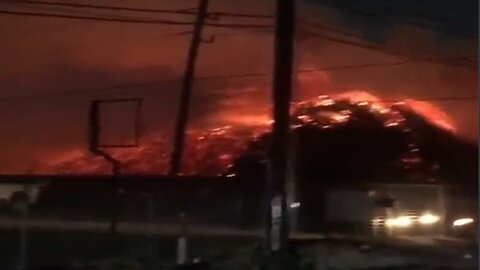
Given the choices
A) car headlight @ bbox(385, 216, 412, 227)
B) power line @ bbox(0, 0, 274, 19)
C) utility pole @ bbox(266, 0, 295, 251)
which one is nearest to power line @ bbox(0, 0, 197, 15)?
power line @ bbox(0, 0, 274, 19)

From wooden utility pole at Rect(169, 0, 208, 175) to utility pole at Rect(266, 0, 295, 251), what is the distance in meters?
0.15

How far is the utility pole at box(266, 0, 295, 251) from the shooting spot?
1.49m

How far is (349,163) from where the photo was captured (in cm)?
150

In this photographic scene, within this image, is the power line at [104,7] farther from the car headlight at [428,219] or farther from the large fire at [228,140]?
the car headlight at [428,219]

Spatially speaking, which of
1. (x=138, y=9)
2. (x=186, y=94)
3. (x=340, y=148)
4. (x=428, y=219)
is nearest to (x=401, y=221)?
(x=428, y=219)

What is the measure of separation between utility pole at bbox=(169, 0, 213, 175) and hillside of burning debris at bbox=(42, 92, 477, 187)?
0.05ft

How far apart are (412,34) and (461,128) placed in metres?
0.19

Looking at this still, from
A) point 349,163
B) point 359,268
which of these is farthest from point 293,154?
point 359,268

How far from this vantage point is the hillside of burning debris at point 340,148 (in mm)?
1485

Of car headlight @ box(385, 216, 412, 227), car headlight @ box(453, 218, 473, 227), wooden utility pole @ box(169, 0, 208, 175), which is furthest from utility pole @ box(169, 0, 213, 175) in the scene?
car headlight @ box(453, 218, 473, 227)

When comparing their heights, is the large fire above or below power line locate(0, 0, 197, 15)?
below

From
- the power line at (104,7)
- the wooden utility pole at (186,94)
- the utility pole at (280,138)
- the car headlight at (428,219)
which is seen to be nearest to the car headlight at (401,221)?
the car headlight at (428,219)

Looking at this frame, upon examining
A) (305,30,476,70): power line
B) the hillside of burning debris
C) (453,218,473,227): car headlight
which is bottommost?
(453,218,473,227): car headlight

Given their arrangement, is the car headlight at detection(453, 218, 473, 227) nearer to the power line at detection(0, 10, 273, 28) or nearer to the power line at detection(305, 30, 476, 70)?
the power line at detection(305, 30, 476, 70)
